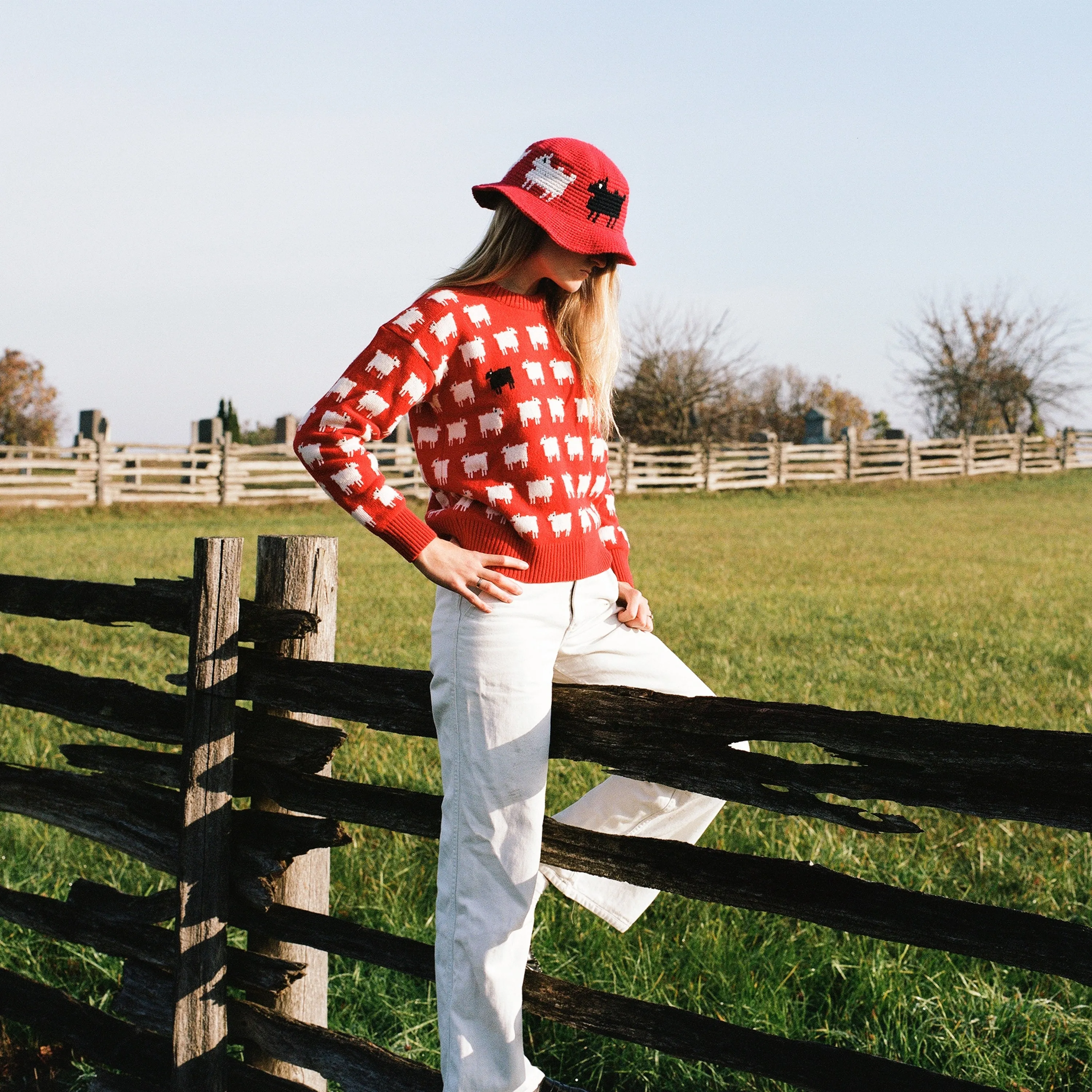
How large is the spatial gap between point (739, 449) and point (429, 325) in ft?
100

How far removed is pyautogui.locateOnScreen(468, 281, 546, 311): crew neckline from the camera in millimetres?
2338

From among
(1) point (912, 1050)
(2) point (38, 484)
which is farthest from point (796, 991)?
(2) point (38, 484)

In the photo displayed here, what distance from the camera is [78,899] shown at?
3000mm

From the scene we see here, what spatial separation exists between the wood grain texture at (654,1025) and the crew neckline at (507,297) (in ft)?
4.71

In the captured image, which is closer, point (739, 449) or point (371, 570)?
point (371, 570)

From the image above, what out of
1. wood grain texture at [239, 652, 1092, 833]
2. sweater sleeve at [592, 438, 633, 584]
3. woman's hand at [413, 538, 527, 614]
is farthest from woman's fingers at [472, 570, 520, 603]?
sweater sleeve at [592, 438, 633, 584]

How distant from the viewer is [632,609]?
2.48 meters

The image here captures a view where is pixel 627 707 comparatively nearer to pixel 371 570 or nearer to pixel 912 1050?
pixel 912 1050

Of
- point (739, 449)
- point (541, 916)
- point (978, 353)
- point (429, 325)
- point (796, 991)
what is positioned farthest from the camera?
point (978, 353)

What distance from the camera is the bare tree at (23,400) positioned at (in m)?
45.6

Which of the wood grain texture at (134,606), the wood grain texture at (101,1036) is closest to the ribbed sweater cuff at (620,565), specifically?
the wood grain texture at (134,606)

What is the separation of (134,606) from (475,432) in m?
1.10

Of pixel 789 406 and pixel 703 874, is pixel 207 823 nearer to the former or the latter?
pixel 703 874

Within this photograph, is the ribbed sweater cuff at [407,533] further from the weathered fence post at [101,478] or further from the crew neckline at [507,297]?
the weathered fence post at [101,478]
